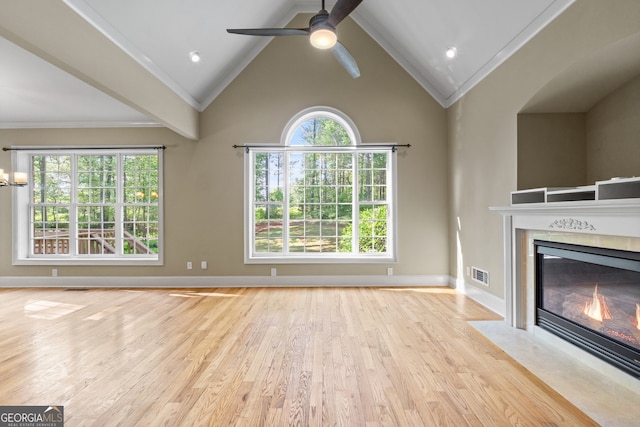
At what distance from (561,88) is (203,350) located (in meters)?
3.96

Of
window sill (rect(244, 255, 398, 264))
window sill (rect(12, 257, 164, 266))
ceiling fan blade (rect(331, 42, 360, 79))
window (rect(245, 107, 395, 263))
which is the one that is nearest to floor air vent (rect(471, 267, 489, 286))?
window sill (rect(244, 255, 398, 264))

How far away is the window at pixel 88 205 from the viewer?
528cm

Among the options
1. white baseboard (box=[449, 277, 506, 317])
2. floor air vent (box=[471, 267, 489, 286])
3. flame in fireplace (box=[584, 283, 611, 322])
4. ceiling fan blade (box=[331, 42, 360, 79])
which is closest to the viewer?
flame in fireplace (box=[584, 283, 611, 322])

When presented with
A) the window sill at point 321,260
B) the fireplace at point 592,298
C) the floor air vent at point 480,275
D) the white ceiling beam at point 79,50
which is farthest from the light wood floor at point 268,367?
the white ceiling beam at point 79,50

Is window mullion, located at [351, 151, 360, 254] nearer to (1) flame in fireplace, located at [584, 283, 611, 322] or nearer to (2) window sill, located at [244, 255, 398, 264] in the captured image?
(2) window sill, located at [244, 255, 398, 264]

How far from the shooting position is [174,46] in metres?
3.75

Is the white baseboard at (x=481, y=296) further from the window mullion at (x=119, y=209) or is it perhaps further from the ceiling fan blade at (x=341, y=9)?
the window mullion at (x=119, y=209)

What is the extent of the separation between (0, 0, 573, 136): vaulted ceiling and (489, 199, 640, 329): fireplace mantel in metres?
1.71

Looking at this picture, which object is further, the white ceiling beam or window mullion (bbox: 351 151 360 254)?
window mullion (bbox: 351 151 360 254)

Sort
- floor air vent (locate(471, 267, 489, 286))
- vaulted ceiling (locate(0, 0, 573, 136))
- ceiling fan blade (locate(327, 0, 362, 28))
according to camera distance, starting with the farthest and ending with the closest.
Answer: floor air vent (locate(471, 267, 489, 286)), vaulted ceiling (locate(0, 0, 573, 136)), ceiling fan blade (locate(327, 0, 362, 28))

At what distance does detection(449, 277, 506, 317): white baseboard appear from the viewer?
370cm

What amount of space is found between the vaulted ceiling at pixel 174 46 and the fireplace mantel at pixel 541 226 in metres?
1.71

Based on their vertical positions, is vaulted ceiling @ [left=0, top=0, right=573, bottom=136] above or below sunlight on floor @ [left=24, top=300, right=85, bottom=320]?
above

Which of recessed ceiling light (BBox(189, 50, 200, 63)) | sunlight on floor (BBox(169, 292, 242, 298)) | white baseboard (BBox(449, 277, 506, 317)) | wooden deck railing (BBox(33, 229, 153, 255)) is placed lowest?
sunlight on floor (BBox(169, 292, 242, 298))
